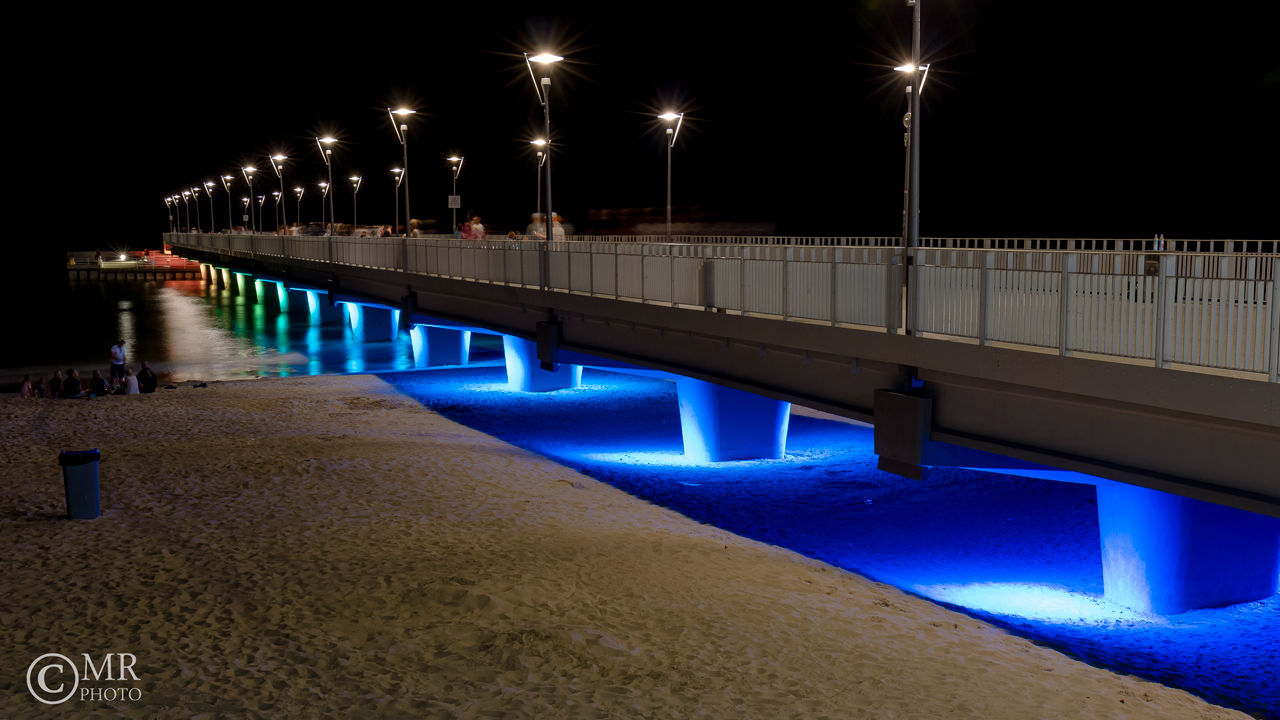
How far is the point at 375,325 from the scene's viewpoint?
2055 inches

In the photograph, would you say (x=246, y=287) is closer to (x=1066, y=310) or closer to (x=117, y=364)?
(x=117, y=364)

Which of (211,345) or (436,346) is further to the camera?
(211,345)

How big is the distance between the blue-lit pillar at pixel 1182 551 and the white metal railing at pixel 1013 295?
2.76 meters

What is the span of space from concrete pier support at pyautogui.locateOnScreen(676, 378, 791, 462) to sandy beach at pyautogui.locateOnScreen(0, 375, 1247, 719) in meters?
4.89

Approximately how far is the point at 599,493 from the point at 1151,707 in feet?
32.1

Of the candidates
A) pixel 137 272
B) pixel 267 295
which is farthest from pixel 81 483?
pixel 137 272

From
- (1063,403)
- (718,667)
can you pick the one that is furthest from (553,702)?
(1063,403)

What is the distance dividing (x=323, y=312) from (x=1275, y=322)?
201ft

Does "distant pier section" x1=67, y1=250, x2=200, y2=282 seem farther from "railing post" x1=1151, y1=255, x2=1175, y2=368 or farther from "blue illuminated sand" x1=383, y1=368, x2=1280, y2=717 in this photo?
"railing post" x1=1151, y1=255, x2=1175, y2=368

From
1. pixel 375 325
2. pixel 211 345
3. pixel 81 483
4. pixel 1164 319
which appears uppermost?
pixel 1164 319

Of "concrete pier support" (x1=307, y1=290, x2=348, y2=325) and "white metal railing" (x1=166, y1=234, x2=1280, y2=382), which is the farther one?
"concrete pier support" (x1=307, y1=290, x2=348, y2=325)

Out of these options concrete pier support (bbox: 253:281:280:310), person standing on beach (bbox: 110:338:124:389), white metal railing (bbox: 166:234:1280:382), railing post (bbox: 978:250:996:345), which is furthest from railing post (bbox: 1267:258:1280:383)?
concrete pier support (bbox: 253:281:280:310)

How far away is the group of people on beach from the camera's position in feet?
91.1

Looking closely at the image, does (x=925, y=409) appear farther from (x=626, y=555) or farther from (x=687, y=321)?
(x=687, y=321)
